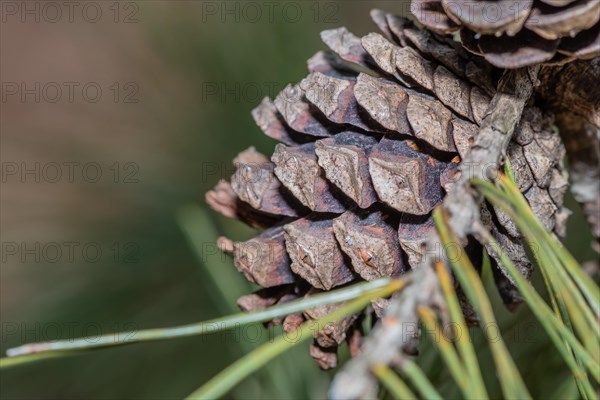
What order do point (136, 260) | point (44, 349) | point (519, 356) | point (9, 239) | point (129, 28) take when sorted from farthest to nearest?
point (129, 28), point (9, 239), point (136, 260), point (519, 356), point (44, 349)

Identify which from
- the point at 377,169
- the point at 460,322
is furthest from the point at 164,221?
the point at 460,322

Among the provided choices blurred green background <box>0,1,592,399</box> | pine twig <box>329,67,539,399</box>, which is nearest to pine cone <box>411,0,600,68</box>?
pine twig <box>329,67,539,399</box>

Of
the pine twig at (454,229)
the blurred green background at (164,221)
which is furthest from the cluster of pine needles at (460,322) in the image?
the blurred green background at (164,221)

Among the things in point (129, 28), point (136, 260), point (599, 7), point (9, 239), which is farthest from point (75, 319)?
point (129, 28)


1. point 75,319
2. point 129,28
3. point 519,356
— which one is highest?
point 129,28

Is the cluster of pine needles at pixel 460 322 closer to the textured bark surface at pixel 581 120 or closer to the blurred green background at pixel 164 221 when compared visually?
the textured bark surface at pixel 581 120

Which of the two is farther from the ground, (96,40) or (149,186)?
(96,40)

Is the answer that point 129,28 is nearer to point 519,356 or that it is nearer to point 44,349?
point 519,356

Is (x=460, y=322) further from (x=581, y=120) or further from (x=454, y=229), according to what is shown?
(x=581, y=120)
